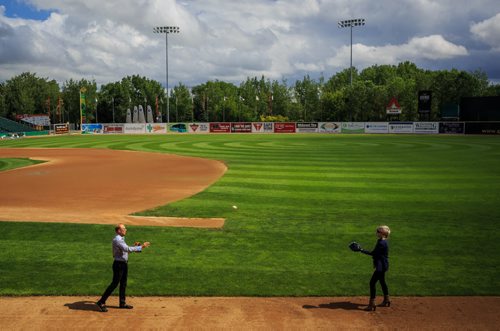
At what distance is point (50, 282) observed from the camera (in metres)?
9.45

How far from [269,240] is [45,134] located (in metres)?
81.0

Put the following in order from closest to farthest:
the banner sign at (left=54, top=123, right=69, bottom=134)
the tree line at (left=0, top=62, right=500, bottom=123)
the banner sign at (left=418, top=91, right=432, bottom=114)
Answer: the banner sign at (left=418, top=91, right=432, bottom=114), the banner sign at (left=54, top=123, right=69, bottom=134), the tree line at (left=0, top=62, right=500, bottom=123)

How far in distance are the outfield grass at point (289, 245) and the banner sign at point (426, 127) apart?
5338 centimetres

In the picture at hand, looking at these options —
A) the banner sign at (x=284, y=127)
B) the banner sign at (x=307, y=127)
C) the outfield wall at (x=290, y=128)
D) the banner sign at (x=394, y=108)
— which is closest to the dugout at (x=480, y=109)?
the outfield wall at (x=290, y=128)

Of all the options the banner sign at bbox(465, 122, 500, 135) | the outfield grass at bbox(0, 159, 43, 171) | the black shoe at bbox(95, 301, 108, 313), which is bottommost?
the black shoe at bbox(95, 301, 108, 313)

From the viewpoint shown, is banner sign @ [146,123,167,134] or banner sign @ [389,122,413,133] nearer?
banner sign @ [389,122,413,133]

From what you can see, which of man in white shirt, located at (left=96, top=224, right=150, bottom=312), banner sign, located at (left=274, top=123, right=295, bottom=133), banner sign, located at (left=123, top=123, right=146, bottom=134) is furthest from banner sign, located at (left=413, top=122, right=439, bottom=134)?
man in white shirt, located at (left=96, top=224, right=150, bottom=312)

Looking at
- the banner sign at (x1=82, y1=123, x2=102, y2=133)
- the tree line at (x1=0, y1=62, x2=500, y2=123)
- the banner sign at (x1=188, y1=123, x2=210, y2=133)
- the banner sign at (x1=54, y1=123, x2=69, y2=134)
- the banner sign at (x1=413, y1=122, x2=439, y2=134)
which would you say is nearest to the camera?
the banner sign at (x1=413, y1=122, x2=439, y2=134)

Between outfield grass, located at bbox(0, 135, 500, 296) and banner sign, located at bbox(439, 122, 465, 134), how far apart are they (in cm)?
5120

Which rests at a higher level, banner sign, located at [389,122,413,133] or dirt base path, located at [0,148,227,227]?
banner sign, located at [389,122,413,133]

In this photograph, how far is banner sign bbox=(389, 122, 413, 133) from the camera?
73875 millimetres

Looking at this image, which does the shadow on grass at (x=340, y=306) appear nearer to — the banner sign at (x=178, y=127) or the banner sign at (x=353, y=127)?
the banner sign at (x=353, y=127)

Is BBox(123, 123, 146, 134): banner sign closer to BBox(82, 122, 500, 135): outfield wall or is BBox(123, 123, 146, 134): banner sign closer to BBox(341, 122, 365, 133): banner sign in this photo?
BBox(82, 122, 500, 135): outfield wall

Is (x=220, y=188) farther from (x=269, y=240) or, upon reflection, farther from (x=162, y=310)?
(x=162, y=310)
